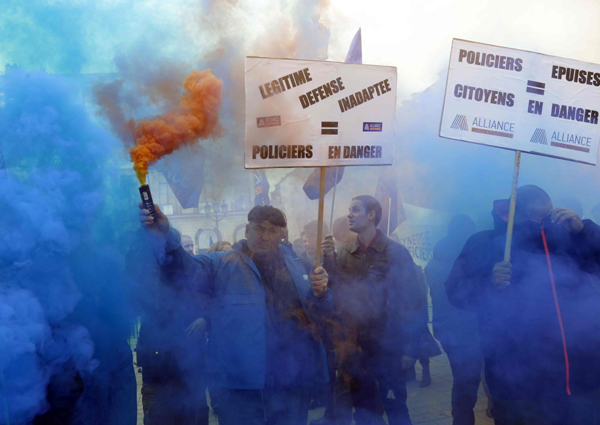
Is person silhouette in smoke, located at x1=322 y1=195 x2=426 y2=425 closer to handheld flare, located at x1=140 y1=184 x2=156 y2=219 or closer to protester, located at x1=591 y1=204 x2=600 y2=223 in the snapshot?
handheld flare, located at x1=140 y1=184 x2=156 y2=219

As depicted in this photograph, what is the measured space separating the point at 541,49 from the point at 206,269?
3.71 metres

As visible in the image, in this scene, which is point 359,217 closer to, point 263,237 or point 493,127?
point 263,237

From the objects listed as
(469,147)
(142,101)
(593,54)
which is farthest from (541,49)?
(142,101)

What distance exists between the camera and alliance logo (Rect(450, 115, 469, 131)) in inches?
125

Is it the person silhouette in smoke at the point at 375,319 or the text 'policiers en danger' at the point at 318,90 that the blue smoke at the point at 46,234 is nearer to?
the text 'policiers en danger' at the point at 318,90

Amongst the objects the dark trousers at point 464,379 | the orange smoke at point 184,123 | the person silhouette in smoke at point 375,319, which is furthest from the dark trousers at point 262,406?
the orange smoke at point 184,123

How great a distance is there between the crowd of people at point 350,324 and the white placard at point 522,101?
1.44ft

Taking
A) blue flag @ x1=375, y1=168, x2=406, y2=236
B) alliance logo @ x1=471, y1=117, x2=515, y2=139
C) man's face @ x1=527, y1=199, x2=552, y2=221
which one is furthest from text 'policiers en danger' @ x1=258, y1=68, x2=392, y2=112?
blue flag @ x1=375, y1=168, x2=406, y2=236

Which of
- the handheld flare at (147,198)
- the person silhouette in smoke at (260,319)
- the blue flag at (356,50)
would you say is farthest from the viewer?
the blue flag at (356,50)

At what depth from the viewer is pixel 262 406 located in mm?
2688

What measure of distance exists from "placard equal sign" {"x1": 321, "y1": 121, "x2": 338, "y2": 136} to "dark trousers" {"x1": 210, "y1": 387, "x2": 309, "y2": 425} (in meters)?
1.62

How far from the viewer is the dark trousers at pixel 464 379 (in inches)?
133

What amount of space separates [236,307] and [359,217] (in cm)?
113

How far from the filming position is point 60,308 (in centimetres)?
244
